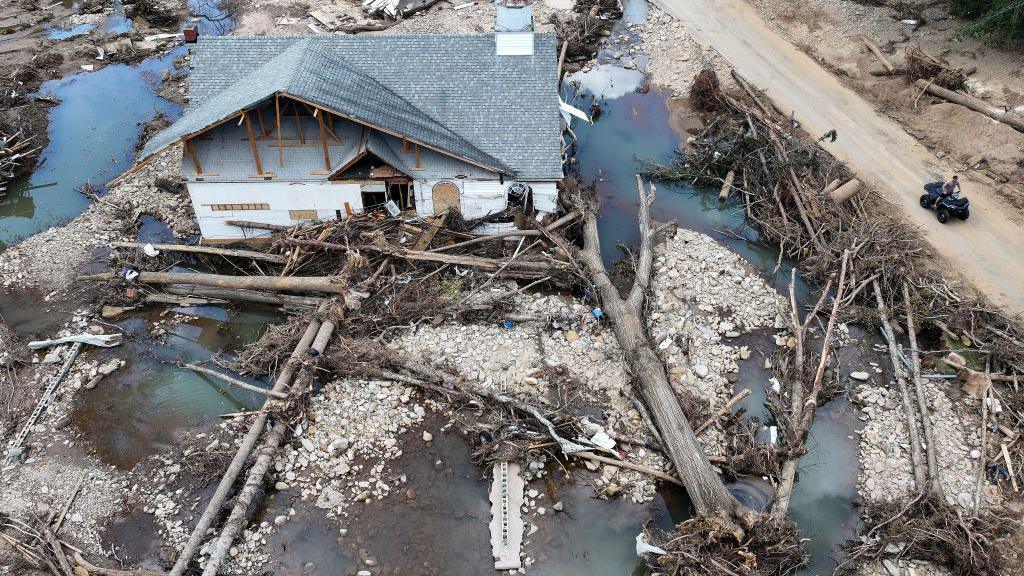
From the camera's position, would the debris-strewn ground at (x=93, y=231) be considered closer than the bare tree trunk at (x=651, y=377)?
No

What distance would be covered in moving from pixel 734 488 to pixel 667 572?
322 cm

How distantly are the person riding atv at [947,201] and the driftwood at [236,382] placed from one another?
2285cm

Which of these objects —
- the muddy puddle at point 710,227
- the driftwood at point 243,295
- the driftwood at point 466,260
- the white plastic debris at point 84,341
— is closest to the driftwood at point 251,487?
the driftwood at point 243,295

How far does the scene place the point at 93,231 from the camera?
901 inches

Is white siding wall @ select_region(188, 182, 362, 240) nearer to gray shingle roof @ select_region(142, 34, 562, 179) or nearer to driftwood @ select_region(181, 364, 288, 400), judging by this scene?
gray shingle roof @ select_region(142, 34, 562, 179)

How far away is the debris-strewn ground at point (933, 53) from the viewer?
2523 centimetres

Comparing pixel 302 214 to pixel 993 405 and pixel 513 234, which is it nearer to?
pixel 513 234

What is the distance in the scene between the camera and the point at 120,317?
20266 mm

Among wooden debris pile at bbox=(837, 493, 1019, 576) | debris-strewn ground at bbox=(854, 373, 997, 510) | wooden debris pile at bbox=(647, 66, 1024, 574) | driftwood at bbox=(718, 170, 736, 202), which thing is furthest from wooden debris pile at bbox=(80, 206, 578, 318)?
wooden debris pile at bbox=(837, 493, 1019, 576)

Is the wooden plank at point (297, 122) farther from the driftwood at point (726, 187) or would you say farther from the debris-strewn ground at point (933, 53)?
the debris-strewn ground at point (933, 53)

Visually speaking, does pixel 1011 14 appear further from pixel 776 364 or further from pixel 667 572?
pixel 667 572

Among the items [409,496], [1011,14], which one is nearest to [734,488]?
[409,496]

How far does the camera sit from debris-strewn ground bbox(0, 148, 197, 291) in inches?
844

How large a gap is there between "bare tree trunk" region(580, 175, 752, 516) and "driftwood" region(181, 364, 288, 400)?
31.3ft
